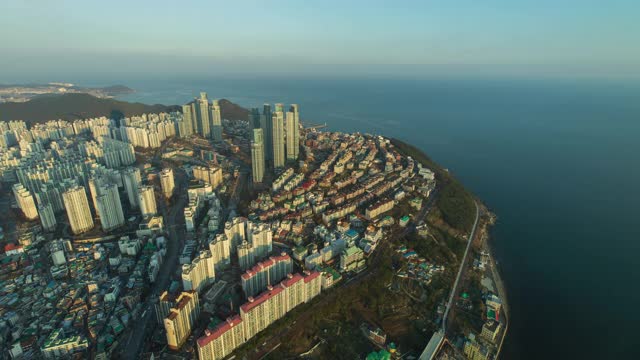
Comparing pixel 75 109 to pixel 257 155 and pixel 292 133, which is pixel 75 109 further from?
pixel 257 155

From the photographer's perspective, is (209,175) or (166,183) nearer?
(166,183)

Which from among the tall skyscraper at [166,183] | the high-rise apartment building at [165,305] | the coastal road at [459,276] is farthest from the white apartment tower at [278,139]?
the high-rise apartment building at [165,305]

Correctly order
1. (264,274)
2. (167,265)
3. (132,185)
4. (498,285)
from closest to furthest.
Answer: (264,274) → (167,265) → (498,285) → (132,185)

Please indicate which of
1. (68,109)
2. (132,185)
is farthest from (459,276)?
(68,109)

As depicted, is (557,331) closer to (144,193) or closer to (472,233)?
(472,233)

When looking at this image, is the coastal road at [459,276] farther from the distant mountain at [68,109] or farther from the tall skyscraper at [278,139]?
the distant mountain at [68,109]

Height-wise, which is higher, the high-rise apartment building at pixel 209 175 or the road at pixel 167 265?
the high-rise apartment building at pixel 209 175
